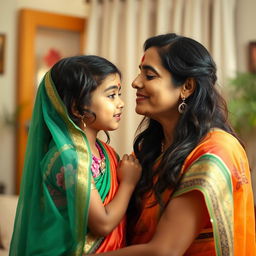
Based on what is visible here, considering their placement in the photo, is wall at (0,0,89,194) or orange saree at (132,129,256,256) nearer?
orange saree at (132,129,256,256)

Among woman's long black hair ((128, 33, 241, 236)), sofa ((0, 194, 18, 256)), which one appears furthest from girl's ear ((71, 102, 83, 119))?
sofa ((0, 194, 18, 256))

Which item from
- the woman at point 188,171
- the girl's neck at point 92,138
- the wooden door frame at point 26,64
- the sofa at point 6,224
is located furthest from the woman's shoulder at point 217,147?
the wooden door frame at point 26,64

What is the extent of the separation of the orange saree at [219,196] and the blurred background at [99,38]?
2.27 meters

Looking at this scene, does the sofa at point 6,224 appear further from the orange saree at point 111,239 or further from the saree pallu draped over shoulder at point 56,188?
the orange saree at point 111,239

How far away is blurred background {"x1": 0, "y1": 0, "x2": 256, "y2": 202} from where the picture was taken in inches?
164

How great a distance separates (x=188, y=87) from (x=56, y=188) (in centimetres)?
62

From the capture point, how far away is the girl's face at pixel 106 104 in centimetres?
187

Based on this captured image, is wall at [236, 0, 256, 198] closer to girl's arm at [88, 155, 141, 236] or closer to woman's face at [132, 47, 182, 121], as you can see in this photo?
woman's face at [132, 47, 182, 121]

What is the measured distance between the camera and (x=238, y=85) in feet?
12.3

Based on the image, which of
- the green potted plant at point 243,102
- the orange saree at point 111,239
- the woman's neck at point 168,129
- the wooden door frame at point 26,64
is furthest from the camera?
the wooden door frame at point 26,64

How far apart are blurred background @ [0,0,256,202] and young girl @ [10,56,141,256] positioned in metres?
2.32

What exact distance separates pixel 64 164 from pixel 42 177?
0.12 metres

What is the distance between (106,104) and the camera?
1880 mm

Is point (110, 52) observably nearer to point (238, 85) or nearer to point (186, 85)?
point (238, 85)
